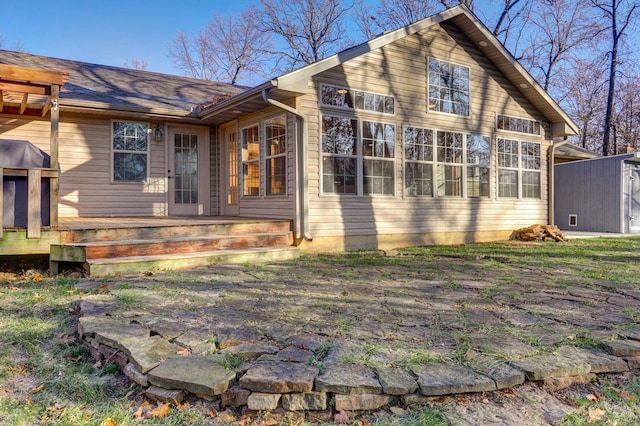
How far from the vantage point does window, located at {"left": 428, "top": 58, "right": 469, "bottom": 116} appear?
9.02 m

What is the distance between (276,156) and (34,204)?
3897mm

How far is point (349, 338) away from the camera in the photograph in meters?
2.85

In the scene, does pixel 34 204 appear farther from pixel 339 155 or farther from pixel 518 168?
pixel 518 168

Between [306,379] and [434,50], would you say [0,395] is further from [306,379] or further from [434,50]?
[434,50]

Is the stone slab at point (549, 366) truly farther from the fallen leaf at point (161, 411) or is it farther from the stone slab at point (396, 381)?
the fallen leaf at point (161, 411)

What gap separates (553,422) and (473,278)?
344cm

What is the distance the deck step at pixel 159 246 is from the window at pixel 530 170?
21.7ft

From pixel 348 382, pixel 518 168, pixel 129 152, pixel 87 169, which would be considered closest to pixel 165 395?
pixel 348 382

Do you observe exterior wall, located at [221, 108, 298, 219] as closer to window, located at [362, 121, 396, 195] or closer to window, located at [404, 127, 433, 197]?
window, located at [362, 121, 396, 195]

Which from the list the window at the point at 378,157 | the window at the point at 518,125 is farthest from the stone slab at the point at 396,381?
the window at the point at 518,125

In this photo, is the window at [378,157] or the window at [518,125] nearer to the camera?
the window at [378,157]

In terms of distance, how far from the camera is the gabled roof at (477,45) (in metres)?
6.84

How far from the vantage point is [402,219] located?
8.55 metres

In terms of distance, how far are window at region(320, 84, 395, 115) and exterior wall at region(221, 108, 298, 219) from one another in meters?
0.81
